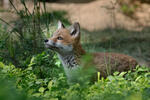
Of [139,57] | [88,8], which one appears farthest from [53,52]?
[88,8]

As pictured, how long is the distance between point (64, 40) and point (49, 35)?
62cm

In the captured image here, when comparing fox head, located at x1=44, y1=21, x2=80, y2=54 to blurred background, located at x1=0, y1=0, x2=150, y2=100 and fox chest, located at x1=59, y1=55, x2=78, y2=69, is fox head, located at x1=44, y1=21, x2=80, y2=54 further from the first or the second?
blurred background, located at x1=0, y1=0, x2=150, y2=100

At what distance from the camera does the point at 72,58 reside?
234 inches

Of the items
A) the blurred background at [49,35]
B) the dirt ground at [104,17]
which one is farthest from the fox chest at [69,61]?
the dirt ground at [104,17]

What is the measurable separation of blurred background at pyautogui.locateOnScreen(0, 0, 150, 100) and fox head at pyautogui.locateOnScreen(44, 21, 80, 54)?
267mm

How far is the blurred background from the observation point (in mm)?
3795

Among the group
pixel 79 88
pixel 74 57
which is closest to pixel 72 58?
pixel 74 57

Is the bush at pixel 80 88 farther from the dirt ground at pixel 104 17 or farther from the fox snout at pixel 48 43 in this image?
the dirt ground at pixel 104 17

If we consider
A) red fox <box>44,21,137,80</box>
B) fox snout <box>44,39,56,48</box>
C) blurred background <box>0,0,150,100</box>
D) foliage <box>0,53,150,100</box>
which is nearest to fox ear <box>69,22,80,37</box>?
red fox <box>44,21,137,80</box>

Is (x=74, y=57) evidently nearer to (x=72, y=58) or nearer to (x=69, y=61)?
(x=72, y=58)

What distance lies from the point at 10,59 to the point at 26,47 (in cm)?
47

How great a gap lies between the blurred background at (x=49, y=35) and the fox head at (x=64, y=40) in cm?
27

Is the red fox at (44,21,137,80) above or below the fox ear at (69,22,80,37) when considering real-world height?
below

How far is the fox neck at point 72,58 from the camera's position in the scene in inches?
233
